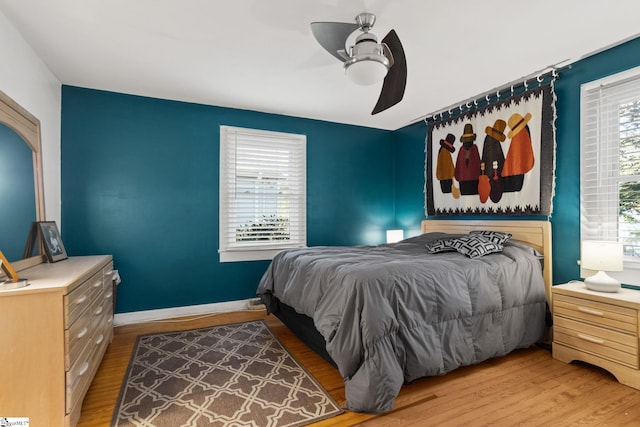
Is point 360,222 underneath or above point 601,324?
above

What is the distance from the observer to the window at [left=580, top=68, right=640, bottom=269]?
8.09 ft

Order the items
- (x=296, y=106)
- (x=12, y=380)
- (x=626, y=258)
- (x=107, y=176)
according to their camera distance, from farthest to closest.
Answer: (x=296, y=106) → (x=107, y=176) → (x=626, y=258) → (x=12, y=380)

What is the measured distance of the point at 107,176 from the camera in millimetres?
3395

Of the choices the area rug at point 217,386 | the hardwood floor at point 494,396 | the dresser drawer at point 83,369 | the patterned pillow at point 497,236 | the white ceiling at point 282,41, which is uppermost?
the white ceiling at point 282,41

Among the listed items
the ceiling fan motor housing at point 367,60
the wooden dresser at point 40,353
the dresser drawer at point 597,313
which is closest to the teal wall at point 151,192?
the wooden dresser at point 40,353

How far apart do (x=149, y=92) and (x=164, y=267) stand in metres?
1.92

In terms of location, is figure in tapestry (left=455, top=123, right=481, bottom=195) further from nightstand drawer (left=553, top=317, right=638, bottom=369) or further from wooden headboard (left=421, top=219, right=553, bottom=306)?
nightstand drawer (left=553, top=317, right=638, bottom=369)

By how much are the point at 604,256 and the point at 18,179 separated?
13.9ft

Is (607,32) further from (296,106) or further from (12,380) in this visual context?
(12,380)

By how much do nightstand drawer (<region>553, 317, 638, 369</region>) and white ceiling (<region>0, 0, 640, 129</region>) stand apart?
2.16m

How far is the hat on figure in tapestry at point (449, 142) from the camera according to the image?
3.86 metres

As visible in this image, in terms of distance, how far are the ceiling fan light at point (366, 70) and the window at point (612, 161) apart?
200 centimetres

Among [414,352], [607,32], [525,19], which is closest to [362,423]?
[414,352]

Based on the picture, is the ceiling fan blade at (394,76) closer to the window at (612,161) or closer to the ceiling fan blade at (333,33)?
the ceiling fan blade at (333,33)
